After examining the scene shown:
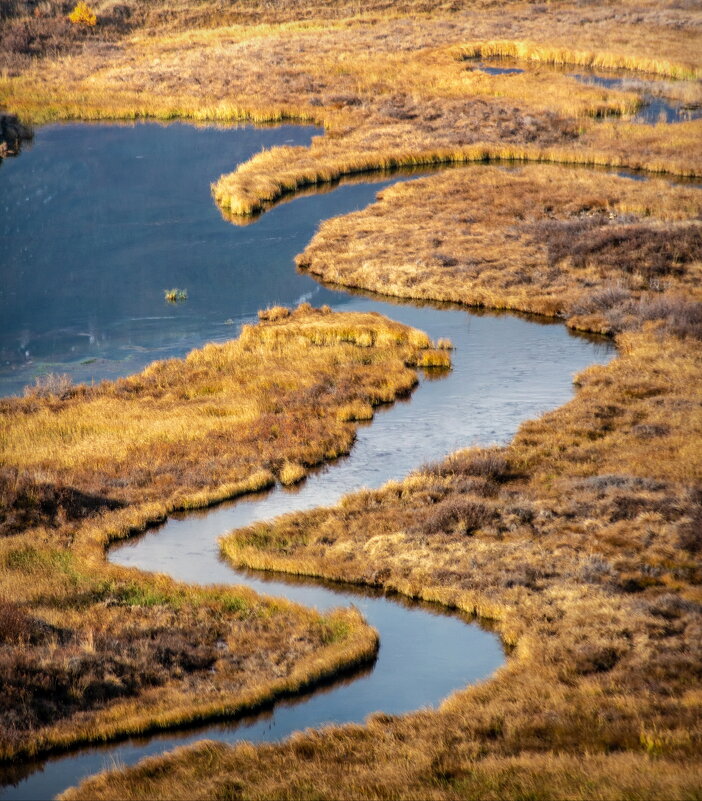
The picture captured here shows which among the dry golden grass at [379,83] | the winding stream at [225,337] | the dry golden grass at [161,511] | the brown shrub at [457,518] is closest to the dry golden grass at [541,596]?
the brown shrub at [457,518]

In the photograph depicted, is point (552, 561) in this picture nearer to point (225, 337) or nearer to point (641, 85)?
point (225, 337)

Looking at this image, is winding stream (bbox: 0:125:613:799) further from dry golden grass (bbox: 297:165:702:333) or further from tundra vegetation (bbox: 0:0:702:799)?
dry golden grass (bbox: 297:165:702:333)

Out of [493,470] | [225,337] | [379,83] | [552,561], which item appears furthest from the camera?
[379,83]

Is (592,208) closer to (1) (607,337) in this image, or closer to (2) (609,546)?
(1) (607,337)

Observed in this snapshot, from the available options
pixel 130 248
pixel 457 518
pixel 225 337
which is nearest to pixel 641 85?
pixel 130 248

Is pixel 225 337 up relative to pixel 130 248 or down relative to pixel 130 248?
down

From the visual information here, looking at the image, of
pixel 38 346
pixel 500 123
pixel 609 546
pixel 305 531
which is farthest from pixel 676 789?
pixel 500 123

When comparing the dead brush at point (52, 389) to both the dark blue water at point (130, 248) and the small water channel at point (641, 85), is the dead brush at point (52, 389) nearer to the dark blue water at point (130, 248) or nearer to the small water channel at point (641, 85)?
the dark blue water at point (130, 248)

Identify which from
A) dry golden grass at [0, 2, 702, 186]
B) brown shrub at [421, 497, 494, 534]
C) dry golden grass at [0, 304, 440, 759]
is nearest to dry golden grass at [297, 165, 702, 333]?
dry golden grass at [0, 304, 440, 759]
